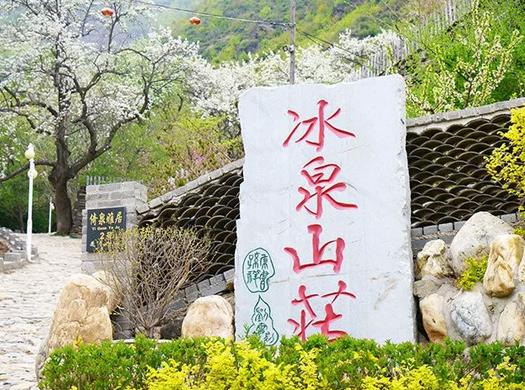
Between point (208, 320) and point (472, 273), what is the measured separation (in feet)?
8.51

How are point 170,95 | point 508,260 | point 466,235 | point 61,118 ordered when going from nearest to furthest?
1. point 508,260
2. point 466,235
3. point 61,118
4. point 170,95

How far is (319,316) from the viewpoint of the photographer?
6918 millimetres

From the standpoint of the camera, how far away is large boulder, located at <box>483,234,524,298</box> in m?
5.95

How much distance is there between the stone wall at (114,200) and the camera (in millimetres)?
8812

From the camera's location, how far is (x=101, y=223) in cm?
892

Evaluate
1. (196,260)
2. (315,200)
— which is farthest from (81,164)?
(315,200)

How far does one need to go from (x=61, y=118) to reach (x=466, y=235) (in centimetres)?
1420

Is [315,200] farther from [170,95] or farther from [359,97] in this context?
[170,95]

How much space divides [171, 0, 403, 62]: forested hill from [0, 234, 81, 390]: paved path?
16.1 metres

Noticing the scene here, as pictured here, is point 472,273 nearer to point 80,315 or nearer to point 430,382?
point 430,382

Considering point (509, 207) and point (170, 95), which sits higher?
point (170, 95)

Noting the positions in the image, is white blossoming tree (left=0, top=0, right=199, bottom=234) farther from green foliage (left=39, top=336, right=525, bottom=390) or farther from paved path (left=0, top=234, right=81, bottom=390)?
green foliage (left=39, top=336, right=525, bottom=390)

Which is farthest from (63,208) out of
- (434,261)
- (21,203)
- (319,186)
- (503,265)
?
(503,265)

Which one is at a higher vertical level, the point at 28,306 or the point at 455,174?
the point at 455,174
